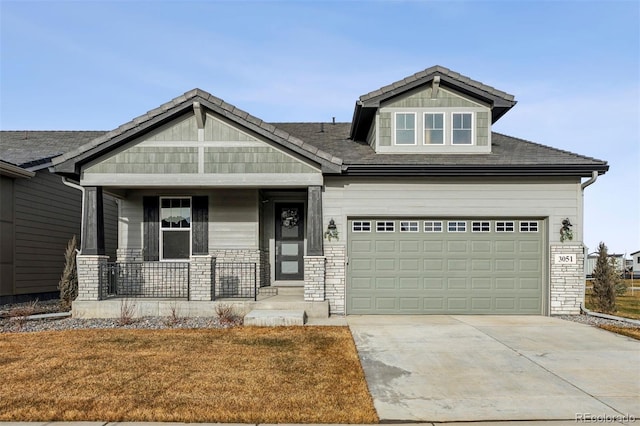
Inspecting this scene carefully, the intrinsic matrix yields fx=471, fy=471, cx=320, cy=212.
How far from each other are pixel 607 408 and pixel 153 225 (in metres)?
11.1

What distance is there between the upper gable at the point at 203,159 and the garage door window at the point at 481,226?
415 centimetres

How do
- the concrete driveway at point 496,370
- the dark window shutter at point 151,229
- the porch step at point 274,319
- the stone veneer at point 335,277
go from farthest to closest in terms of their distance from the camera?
the dark window shutter at point 151,229
the stone veneer at point 335,277
the porch step at point 274,319
the concrete driveway at point 496,370

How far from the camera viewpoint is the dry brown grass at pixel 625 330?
9.42 metres

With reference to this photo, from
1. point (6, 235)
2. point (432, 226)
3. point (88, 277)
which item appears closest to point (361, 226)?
point (432, 226)

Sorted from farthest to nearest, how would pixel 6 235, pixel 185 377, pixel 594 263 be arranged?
pixel 594 263, pixel 6 235, pixel 185 377

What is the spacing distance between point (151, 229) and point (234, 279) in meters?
2.72

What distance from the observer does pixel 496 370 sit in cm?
700

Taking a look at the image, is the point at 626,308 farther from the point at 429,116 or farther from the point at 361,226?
the point at 361,226

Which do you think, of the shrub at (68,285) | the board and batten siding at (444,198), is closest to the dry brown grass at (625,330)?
the board and batten siding at (444,198)

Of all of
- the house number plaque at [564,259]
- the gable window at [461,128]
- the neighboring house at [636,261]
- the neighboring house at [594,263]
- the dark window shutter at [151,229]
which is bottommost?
the neighboring house at [636,261]

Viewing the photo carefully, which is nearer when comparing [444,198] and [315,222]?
[315,222]

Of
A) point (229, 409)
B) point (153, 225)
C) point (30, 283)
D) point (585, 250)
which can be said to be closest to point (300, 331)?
point (229, 409)

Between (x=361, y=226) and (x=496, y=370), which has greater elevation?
(x=361, y=226)

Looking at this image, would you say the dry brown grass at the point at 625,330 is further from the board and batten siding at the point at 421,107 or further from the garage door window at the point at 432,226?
the board and batten siding at the point at 421,107
